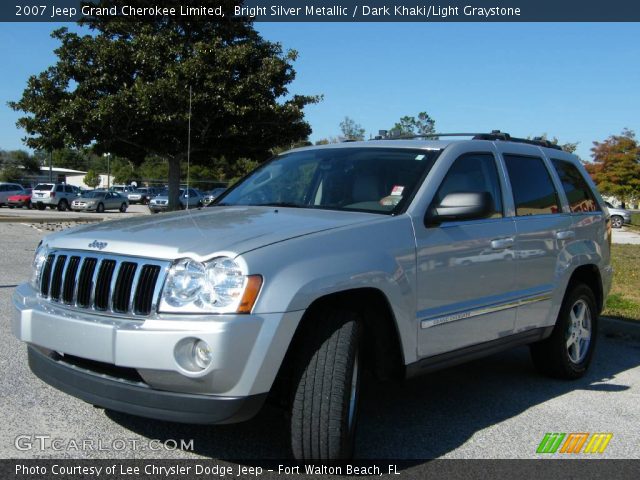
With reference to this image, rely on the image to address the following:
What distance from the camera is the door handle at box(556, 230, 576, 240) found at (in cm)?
544

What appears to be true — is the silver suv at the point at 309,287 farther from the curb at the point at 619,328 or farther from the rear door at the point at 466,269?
the curb at the point at 619,328

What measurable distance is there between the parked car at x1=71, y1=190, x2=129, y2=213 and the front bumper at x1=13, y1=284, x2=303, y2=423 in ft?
129

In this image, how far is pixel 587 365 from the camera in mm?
5906

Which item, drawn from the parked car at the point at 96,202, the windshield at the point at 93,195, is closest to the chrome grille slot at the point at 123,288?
the parked car at the point at 96,202

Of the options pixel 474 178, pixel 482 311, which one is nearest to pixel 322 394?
pixel 482 311

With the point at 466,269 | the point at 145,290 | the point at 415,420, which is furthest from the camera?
the point at 415,420

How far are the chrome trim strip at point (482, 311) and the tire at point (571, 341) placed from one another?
1.51ft

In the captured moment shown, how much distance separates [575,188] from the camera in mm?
6016

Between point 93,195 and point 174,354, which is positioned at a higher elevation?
point 93,195

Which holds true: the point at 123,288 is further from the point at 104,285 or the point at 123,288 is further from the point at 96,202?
the point at 96,202

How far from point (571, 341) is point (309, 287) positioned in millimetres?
3198

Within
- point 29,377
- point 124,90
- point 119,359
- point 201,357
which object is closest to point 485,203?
point 201,357

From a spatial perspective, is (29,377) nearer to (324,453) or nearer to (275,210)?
(275,210)

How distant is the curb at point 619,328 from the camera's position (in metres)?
7.46
